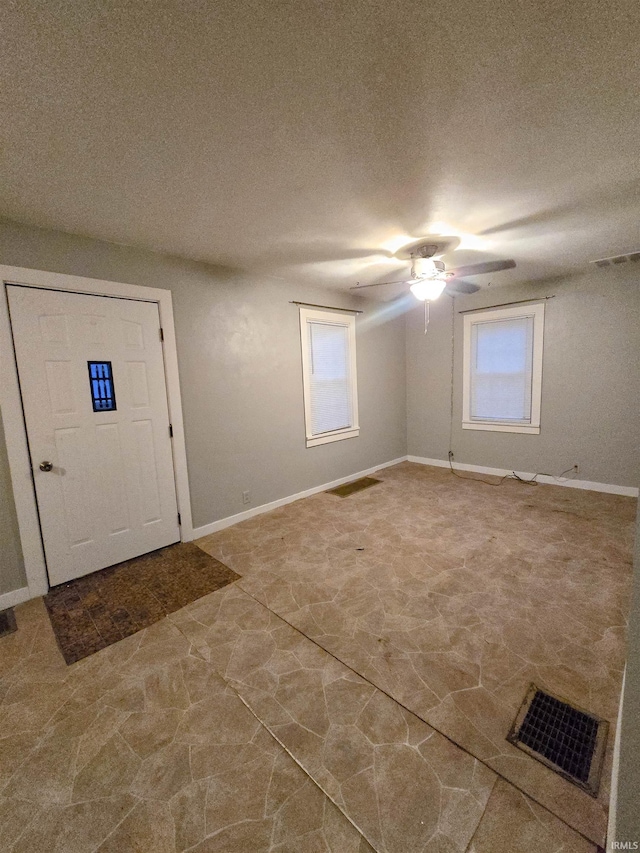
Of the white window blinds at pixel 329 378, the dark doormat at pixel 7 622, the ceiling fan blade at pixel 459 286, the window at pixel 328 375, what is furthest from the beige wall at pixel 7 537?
the ceiling fan blade at pixel 459 286

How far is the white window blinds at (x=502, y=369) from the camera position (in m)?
4.61

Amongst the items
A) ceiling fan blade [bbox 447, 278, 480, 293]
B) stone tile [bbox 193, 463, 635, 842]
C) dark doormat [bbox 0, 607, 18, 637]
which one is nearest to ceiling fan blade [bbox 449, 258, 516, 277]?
ceiling fan blade [bbox 447, 278, 480, 293]

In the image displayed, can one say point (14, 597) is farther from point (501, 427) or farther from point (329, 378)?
point (501, 427)

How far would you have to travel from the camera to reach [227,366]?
352 centimetres

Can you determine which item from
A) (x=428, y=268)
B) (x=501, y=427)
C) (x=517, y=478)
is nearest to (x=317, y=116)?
(x=428, y=268)

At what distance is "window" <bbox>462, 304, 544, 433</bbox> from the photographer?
453 cm

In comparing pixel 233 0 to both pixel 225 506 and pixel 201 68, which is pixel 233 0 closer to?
pixel 201 68

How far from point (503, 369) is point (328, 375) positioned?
97.1 inches

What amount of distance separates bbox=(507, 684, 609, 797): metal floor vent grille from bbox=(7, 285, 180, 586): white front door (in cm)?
289

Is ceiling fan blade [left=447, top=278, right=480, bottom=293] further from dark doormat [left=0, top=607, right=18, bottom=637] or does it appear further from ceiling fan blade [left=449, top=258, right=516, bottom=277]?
dark doormat [left=0, top=607, right=18, bottom=637]

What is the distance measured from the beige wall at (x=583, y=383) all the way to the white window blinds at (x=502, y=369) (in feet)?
0.68

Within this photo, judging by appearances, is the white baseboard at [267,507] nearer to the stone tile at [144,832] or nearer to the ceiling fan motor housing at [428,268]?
the stone tile at [144,832]

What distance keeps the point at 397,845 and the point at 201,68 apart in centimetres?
276

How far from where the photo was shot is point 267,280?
12.4ft
